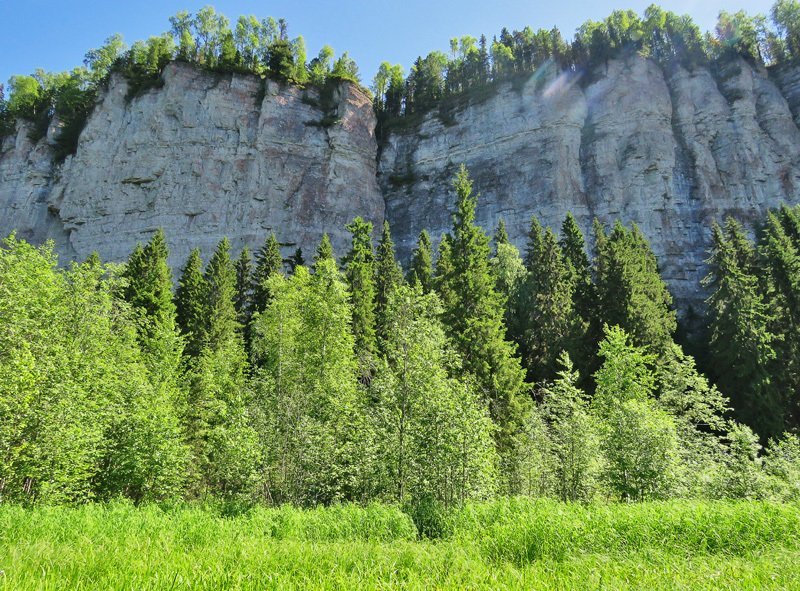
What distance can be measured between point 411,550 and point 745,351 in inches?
1134

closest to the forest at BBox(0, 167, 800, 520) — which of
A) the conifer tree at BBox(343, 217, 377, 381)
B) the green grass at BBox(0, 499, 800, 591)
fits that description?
the conifer tree at BBox(343, 217, 377, 381)

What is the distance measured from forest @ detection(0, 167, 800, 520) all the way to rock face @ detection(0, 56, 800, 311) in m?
23.6

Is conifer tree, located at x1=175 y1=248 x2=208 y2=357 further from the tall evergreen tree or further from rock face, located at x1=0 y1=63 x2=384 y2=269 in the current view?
the tall evergreen tree

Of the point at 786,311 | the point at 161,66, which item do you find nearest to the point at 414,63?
the point at 161,66

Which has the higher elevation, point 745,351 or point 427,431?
point 745,351

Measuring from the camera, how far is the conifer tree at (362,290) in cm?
2977

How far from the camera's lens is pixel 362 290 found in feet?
109

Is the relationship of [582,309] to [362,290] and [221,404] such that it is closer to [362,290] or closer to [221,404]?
[362,290]

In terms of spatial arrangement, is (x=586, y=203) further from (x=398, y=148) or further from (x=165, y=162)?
(x=165, y=162)

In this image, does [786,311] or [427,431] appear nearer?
[427,431]

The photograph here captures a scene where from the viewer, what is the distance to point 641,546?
7.63m

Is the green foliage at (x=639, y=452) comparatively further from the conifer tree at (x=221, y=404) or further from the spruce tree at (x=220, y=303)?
the spruce tree at (x=220, y=303)

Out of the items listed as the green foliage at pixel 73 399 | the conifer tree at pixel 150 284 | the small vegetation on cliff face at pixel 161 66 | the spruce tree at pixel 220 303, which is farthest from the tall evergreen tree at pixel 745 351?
the small vegetation on cliff face at pixel 161 66

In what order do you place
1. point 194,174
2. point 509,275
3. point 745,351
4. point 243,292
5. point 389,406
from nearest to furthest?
point 389,406
point 745,351
point 509,275
point 243,292
point 194,174
